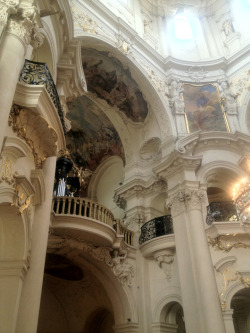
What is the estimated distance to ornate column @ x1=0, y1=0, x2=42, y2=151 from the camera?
14.8 feet

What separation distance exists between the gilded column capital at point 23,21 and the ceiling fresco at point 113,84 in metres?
6.16

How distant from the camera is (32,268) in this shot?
5566 millimetres

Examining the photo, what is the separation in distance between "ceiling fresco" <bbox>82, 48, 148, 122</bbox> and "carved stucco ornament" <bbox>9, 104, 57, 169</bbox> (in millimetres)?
7028

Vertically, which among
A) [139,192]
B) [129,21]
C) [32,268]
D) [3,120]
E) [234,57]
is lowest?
[32,268]

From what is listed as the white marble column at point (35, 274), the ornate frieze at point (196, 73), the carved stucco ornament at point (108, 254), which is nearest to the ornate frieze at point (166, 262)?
the carved stucco ornament at point (108, 254)

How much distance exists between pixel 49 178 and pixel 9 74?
2.52 metres

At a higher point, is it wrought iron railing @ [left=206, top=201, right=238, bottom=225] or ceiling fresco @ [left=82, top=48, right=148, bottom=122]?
ceiling fresco @ [left=82, top=48, right=148, bottom=122]

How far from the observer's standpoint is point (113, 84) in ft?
43.0

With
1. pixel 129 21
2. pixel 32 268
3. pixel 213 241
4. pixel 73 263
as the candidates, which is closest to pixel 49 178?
pixel 32 268

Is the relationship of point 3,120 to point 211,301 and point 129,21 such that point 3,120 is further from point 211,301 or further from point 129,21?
point 129,21

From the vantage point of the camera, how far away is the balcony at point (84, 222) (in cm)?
900

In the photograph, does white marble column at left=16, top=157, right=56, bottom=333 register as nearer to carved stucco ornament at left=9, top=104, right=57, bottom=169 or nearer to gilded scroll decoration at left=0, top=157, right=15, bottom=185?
carved stucco ornament at left=9, top=104, right=57, bottom=169

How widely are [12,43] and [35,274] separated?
3.84 m

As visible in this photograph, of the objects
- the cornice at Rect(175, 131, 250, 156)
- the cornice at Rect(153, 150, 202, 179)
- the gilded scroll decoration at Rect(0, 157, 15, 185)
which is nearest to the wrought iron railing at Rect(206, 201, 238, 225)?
the cornice at Rect(153, 150, 202, 179)
